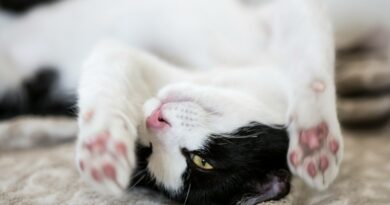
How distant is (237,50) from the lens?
125 centimetres

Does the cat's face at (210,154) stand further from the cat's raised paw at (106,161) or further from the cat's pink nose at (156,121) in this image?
the cat's raised paw at (106,161)

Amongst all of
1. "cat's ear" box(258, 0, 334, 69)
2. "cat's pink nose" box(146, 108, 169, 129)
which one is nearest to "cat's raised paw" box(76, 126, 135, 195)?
"cat's pink nose" box(146, 108, 169, 129)

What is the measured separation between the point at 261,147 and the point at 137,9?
632 mm

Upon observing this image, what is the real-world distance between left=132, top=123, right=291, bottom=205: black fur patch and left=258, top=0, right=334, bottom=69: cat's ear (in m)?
0.18

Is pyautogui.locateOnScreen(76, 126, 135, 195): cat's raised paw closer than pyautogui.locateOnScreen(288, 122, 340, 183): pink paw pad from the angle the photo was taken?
Yes

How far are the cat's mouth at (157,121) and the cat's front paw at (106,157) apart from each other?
0.14 m

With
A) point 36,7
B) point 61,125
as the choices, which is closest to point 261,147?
point 61,125

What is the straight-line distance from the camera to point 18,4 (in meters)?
1.48

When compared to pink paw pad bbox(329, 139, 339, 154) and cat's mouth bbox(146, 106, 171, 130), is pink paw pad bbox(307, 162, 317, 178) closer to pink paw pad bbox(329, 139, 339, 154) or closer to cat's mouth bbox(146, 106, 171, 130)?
pink paw pad bbox(329, 139, 339, 154)

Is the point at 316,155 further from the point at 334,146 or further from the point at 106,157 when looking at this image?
the point at 106,157

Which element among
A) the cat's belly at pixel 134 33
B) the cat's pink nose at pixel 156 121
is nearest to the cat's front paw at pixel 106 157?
the cat's pink nose at pixel 156 121

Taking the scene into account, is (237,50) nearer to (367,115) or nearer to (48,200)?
(367,115)

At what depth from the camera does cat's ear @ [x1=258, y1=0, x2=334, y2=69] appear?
100 centimetres

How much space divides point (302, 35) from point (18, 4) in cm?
88
